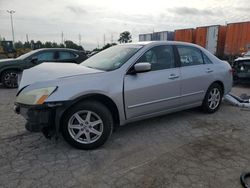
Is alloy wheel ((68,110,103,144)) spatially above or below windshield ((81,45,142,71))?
below

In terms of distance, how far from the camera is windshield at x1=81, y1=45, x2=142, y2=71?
3590 millimetres

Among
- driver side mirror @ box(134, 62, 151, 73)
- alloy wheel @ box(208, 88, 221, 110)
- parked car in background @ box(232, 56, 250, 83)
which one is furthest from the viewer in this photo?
parked car in background @ box(232, 56, 250, 83)

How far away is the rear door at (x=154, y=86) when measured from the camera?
138 inches

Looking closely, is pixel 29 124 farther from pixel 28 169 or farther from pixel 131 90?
pixel 131 90

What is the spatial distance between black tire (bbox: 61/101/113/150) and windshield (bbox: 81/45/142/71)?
2.22 ft

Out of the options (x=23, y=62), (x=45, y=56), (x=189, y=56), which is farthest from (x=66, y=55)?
(x=189, y=56)

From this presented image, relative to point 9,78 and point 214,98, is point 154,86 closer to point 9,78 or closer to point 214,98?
point 214,98

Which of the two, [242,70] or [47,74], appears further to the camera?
[242,70]

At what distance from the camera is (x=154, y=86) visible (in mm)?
3725

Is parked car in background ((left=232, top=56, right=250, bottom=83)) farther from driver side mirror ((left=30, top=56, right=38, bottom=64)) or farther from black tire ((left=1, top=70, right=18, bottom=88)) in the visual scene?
black tire ((left=1, top=70, right=18, bottom=88))

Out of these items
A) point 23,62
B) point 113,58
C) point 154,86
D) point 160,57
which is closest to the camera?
point 154,86

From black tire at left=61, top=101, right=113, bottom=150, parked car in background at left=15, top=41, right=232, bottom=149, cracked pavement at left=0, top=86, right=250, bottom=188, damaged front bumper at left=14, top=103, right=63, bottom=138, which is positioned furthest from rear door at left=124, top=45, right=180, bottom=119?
damaged front bumper at left=14, top=103, right=63, bottom=138

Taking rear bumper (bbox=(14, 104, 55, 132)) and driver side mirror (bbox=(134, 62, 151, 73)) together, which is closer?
rear bumper (bbox=(14, 104, 55, 132))

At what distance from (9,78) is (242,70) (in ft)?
27.9
